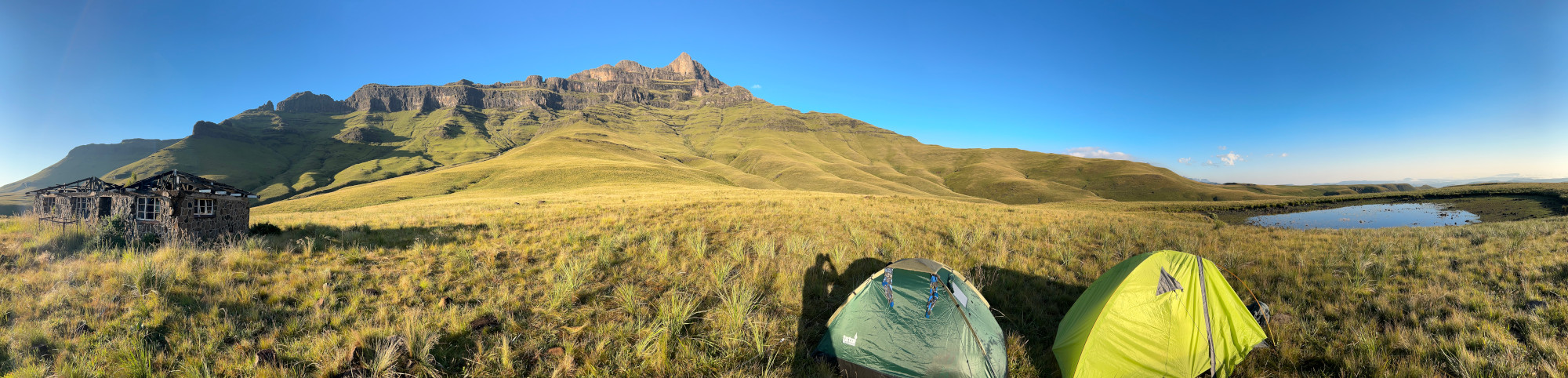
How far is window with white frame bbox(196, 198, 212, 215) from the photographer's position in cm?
1109

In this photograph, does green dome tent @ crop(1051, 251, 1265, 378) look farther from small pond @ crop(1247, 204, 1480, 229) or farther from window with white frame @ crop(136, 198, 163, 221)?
small pond @ crop(1247, 204, 1480, 229)

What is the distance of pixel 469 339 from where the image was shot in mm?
5984

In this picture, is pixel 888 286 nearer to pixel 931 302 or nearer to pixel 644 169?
pixel 931 302

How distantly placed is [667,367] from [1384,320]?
1085 cm

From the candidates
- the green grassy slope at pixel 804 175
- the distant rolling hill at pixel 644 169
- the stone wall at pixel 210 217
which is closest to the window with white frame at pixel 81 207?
the stone wall at pixel 210 217

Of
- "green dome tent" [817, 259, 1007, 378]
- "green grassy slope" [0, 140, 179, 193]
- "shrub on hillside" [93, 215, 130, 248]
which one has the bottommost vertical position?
"green dome tent" [817, 259, 1007, 378]

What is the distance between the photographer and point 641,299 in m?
7.66

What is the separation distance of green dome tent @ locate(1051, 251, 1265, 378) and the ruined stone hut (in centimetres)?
1915

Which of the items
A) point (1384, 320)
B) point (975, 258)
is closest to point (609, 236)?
point (975, 258)

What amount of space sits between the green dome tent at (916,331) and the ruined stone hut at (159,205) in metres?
16.1

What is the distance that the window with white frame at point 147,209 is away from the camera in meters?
10.8

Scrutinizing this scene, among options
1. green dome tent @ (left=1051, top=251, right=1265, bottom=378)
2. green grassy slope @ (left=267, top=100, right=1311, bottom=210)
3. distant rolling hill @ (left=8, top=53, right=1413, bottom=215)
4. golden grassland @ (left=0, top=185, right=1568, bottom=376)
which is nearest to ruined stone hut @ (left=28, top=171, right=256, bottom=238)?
golden grassland @ (left=0, top=185, right=1568, bottom=376)

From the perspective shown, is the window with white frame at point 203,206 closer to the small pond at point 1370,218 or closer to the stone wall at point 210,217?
the stone wall at point 210,217

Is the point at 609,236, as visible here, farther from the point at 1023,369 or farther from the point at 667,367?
the point at 1023,369
